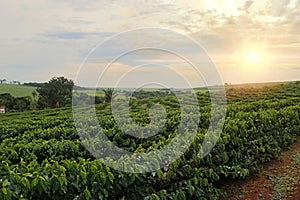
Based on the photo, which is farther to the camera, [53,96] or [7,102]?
[53,96]

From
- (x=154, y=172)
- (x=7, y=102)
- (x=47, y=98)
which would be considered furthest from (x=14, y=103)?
(x=154, y=172)

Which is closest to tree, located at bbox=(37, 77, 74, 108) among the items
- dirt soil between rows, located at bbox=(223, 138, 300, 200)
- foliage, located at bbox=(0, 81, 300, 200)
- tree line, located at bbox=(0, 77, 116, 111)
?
tree line, located at bbox=(0, 77, 116, 111)

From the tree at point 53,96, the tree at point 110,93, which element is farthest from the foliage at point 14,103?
the tree at point 110,93

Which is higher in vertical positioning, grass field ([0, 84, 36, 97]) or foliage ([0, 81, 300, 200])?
grass field ([0, 84, 36, 97])

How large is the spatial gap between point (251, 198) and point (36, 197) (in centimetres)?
333

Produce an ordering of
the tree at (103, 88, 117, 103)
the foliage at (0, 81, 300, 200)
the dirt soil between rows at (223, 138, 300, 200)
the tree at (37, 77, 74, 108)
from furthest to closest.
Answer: the tree at (37, 77, 74, 108)
the tree at (103, 88, 117, 103)
the dirt soil between rows at (223, 138, 300, 200)
the foliage at (0, 81, 300, 200)

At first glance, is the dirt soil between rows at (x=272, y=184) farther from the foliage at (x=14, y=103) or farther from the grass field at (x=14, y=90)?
the grass field at (x=14, y=90)

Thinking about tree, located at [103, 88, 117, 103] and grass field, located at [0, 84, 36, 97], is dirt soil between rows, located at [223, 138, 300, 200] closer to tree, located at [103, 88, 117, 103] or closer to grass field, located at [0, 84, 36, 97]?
tree, located at [103, 88, 117, 103]

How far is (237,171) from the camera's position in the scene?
5.13 m

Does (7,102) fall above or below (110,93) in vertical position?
below

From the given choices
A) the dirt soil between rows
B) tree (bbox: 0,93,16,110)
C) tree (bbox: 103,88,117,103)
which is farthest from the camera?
tree (bbox: 0,93,16,110)

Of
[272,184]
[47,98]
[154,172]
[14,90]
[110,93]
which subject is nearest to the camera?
[154,172]

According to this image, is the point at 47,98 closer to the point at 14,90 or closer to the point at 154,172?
the point at 14,90

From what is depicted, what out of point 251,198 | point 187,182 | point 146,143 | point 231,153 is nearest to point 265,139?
point 231,153
